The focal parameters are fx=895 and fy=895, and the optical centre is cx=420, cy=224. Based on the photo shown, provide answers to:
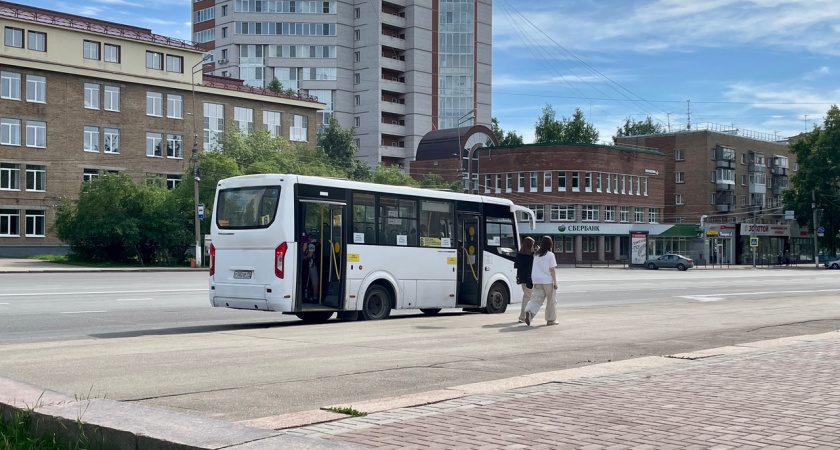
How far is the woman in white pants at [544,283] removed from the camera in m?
16.4

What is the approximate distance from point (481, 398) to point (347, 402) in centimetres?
119

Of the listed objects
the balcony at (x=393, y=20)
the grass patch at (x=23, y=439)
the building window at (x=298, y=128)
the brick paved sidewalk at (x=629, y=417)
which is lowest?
the brick paved sidewalk at (x=629, y=417)

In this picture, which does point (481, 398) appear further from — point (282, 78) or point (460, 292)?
point (282, 78)

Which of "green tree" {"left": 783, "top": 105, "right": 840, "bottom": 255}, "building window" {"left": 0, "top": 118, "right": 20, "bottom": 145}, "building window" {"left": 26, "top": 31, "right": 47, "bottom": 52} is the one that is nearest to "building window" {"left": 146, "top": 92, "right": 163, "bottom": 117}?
"building window" {"left": 26, "top": 31, "right": 47, "bottom": 52}

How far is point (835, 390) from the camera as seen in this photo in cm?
858

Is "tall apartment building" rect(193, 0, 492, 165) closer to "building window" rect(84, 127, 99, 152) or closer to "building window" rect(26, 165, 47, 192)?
"building window" rect(84, 127, 99, 152)

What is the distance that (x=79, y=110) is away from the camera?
62.6 m

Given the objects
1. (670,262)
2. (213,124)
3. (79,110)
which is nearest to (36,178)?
(79,110)

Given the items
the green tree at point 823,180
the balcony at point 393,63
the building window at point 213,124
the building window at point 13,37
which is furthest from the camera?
the balcony at point 393,63

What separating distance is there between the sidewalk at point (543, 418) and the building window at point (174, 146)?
62.8 meters

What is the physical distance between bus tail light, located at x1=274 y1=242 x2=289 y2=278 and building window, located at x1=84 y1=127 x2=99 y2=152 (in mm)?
52060

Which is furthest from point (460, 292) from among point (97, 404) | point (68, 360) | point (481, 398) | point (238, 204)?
point (97, 404)

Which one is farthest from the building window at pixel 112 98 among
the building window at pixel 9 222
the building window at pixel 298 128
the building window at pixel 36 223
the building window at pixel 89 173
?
the building window at pixel 298 128

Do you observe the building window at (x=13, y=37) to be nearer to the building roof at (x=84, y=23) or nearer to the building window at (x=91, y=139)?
the building roof at (x=84, y=23)
